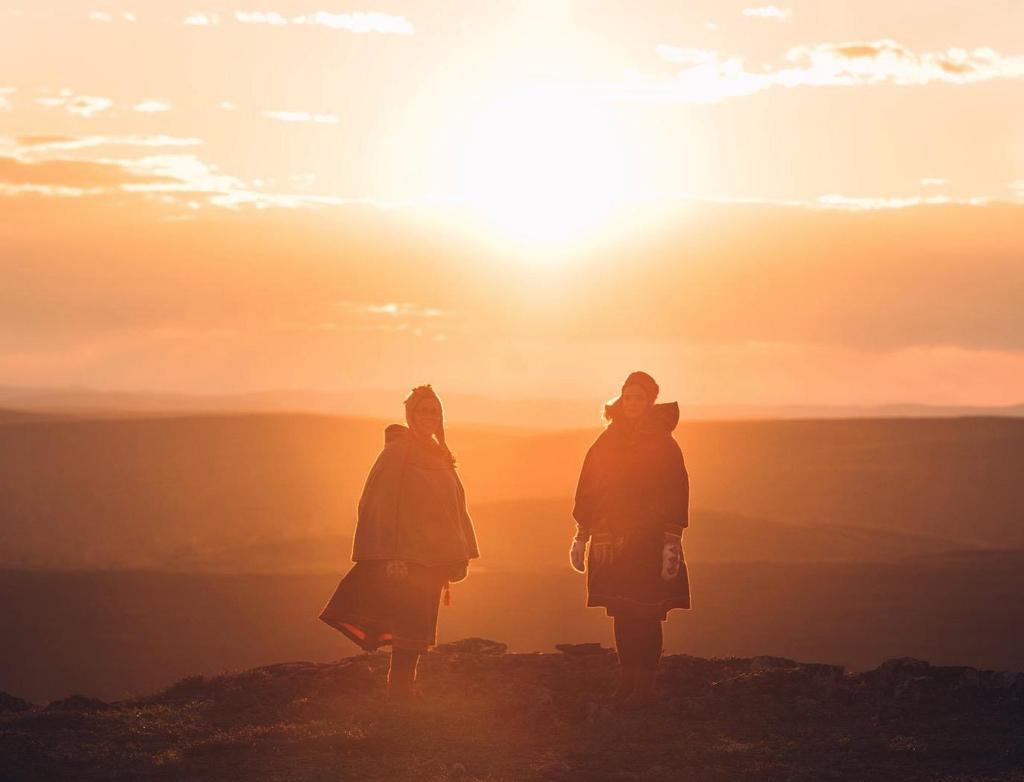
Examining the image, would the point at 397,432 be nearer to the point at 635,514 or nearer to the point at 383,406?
the point at 635,514

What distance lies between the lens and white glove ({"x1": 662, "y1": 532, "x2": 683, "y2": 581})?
1129cm

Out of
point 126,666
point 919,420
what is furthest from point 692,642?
point 919,420

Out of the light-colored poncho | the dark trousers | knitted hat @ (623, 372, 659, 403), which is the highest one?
knitted hat @ (623, 372, 659, 403)

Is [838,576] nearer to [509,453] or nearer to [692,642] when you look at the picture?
[692,642]

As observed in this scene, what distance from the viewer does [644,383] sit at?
1172cm

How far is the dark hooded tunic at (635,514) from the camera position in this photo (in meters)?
11.4

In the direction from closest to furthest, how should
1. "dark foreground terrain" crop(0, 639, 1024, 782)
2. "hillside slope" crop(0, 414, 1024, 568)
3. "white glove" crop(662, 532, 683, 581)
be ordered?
"dark foreground terrain" crop(0, 639, 1024, 782) < "white glove" crop(662, 532, 683, 581) < "hillside slope" crop(0, 414, 1024, 568)

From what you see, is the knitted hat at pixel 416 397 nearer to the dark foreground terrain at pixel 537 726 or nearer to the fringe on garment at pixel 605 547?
the fringe on garment at pixel 605 547

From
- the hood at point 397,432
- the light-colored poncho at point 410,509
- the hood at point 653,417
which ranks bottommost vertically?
the light-colored poncho at point 410,509

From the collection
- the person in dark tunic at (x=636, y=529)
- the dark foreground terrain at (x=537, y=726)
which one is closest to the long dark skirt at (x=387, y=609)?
the dark foreground terrain at (x=537, y=726)

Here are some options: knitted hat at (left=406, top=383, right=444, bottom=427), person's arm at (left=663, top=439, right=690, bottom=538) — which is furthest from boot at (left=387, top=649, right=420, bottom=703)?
person's arm at (left=663, top=439, right=690, bottom=538)

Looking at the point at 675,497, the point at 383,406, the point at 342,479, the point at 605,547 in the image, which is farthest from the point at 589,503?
the point at 383,406

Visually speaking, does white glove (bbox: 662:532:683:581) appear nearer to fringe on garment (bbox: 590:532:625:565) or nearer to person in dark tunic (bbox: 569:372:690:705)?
person in dark tunic (bbox: 569:372:690:705)

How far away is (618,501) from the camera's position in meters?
11.6
